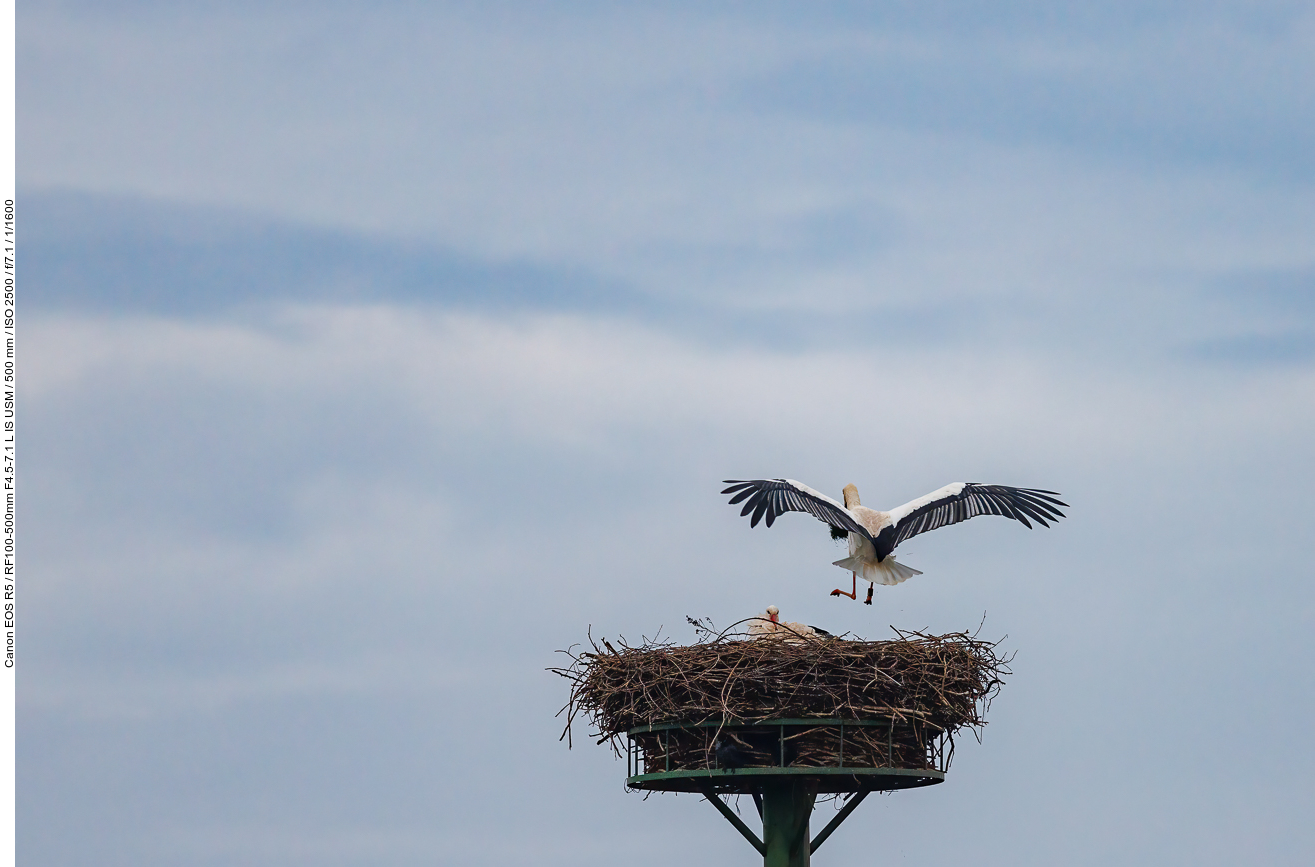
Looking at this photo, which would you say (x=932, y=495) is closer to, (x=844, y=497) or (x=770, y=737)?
(x=844, y=497)

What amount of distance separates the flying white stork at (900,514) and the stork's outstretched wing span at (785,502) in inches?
0.4

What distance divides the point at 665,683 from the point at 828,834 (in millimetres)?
2188

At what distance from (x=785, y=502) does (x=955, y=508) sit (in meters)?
2.06

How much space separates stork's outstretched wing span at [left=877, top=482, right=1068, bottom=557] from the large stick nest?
2.66 metres

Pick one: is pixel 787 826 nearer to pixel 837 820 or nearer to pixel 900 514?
pixel 837 820

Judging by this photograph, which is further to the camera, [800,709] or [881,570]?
[881,570]

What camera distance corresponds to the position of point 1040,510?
18984mm

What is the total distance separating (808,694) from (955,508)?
418cm

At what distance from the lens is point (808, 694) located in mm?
15805

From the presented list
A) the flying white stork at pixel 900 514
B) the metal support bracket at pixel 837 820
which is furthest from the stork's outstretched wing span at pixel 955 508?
the metal support bracket at pixel 837 820

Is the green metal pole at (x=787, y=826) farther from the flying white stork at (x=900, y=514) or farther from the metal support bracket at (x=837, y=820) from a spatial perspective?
the flying white stork at (x=900, y=514)

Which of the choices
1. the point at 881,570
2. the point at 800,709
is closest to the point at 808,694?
the point at 800,709

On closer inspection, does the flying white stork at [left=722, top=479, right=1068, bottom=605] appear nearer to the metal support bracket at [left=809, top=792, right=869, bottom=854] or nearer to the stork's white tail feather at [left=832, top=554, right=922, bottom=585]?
the stork's white tail feather at [left=832, top=554, right=922, bottom=585]

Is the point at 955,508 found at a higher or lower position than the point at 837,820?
higher
